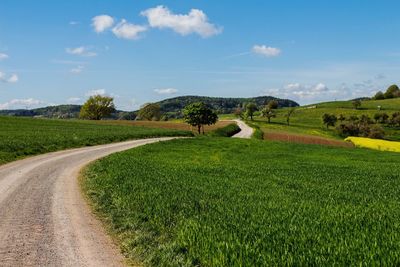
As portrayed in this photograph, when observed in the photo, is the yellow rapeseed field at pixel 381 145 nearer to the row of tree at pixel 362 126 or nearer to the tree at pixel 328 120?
the row of tree at pixel 362 126

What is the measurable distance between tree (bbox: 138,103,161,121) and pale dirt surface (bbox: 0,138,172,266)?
164 meters

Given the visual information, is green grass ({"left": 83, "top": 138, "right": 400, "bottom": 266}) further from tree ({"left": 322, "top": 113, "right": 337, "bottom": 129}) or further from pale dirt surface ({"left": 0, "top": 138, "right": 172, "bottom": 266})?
tree ({"left": 322, "top": 113, "right": 337, "bottom": 129})

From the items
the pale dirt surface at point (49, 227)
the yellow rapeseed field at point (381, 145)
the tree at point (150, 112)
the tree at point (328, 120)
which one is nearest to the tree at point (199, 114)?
the yellow rapeseed field at point (381, 145)

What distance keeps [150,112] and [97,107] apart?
30.0 m

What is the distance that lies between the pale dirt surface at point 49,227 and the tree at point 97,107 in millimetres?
143952

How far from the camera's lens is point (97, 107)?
545ft

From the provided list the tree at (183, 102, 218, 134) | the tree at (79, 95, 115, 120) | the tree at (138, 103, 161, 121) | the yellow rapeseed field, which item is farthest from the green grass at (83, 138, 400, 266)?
the tree at (138, 103, 161, 121)

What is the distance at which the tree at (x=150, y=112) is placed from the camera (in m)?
190

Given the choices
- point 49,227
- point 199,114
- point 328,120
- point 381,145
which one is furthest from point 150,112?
point 49,227

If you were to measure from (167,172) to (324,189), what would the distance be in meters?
9.93

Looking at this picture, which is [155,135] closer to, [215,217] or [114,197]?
[114,197]

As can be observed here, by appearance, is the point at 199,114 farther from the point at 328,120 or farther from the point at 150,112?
the point at 150,112

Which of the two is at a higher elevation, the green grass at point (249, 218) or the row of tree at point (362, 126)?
the green grass at point (249, 218)

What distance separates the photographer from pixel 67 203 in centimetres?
1867
